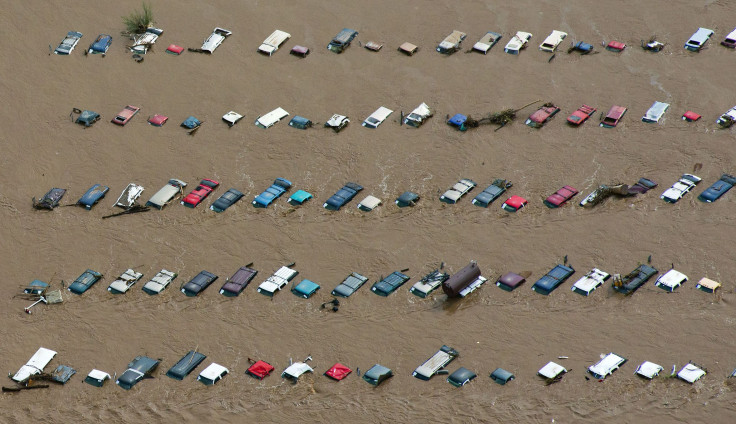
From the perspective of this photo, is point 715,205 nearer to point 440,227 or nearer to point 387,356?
point 440,227

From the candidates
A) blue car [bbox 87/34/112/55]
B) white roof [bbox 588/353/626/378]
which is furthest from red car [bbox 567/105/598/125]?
blue car [bbox 87/34/112/55]

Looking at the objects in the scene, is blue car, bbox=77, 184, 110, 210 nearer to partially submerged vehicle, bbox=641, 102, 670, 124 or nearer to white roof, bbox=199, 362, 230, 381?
white roof, bbox=199, 362, 230, 381

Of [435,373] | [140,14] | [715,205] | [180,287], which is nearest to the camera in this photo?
[435,373]

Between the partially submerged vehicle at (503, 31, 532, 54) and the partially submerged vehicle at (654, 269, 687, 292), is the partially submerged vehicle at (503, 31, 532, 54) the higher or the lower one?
the higher one

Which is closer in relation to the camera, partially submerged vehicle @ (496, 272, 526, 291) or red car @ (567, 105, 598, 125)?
partially submerged vehicle @ (496, 272, 526, 291)

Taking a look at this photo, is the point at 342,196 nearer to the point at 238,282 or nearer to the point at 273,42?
the point at 238,282

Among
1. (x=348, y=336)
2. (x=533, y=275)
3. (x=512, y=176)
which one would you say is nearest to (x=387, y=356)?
(x=348, y=336)
